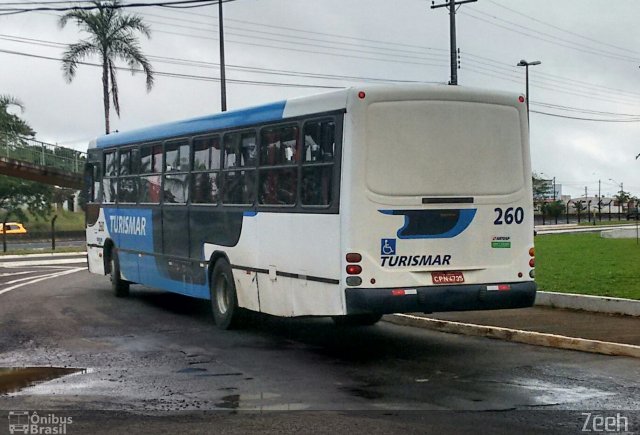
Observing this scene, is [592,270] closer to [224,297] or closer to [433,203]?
[224,297]

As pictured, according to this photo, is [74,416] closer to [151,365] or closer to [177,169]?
[151,365]

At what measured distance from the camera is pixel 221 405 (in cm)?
875

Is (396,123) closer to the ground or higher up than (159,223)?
higher up

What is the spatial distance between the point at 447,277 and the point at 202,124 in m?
5.60

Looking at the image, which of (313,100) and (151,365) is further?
(313,100)

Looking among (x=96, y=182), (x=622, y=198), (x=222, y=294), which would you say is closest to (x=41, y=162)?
(x=96, y=182)

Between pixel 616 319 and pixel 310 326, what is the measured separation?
15.4 ft

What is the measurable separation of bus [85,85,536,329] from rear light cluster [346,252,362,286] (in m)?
0.01

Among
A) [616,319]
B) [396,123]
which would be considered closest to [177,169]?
[396,123]

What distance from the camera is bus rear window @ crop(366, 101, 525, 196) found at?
11242 millimetres

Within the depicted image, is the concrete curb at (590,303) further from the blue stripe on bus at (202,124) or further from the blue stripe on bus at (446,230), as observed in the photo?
the blue stripe on bus at (202,124)

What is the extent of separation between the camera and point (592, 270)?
20.5m

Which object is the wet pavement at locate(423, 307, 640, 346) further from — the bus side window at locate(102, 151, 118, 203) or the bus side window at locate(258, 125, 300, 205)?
the bus side window at locate(102, 151, 118, 203)

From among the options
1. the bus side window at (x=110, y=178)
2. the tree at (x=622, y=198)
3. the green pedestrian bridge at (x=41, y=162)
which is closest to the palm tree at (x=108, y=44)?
the green pedestrian bridge at (x=41, y=162)
